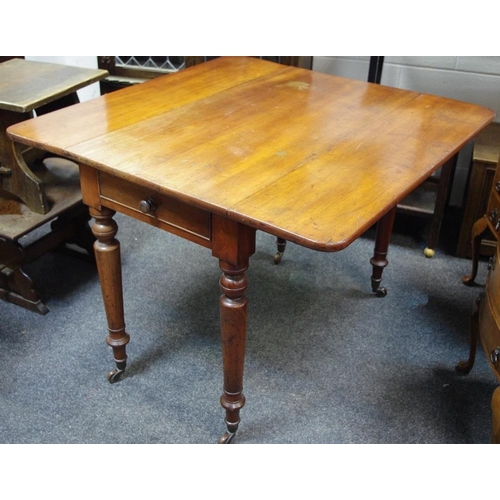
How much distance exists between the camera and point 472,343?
189cm

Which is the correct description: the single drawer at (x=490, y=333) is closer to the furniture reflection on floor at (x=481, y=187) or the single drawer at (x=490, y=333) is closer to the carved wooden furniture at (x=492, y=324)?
the carved wooden furniture at (x=492, y=324)

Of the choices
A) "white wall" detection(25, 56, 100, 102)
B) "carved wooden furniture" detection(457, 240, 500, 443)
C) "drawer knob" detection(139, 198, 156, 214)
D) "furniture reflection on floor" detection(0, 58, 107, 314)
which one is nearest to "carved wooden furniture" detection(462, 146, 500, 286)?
"carved wooden furniture" detection(457, 240, 500, 443)

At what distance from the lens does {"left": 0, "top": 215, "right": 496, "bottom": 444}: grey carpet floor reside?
1.82 meters

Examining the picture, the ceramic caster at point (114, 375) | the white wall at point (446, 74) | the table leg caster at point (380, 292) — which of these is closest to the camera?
the ceramic caster at point (114, 375)

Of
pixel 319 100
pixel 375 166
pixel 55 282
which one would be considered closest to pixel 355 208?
pixel 375 166

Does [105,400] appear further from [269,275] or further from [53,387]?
[269,275]

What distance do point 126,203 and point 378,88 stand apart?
96cm

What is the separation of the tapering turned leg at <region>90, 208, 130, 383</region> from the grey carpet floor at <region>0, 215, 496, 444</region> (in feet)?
0.35

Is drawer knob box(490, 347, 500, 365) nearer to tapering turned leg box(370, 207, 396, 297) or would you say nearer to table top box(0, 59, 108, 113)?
tapering turned leg box(370, 207, 396, 297)

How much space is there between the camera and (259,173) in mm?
1461

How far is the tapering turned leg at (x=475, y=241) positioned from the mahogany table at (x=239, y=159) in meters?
0.37

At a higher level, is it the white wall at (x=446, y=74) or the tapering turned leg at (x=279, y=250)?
the white wall at (x=446, y=74)

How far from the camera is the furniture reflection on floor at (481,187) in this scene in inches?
93.4

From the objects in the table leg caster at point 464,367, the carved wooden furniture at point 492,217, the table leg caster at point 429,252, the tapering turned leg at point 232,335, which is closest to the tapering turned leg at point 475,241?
the carved wooden furniture at point 492,217
